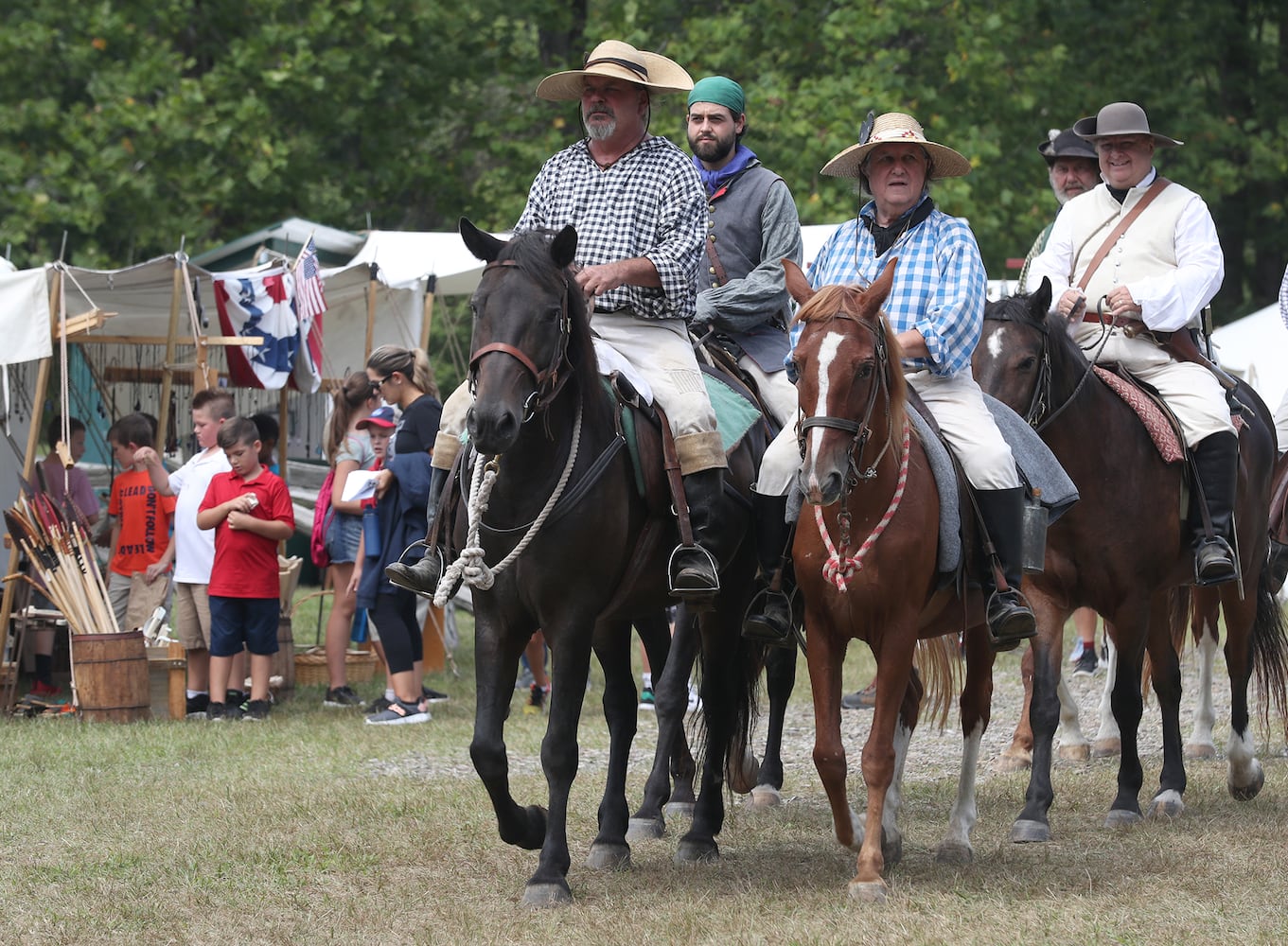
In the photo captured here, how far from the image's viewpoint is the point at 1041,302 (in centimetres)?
747

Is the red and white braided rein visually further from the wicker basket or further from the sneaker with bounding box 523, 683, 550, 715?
the wicker basket

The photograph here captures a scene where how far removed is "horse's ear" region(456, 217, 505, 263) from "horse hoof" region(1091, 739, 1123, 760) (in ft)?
18.1

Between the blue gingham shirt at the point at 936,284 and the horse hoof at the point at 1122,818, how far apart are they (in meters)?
2.25

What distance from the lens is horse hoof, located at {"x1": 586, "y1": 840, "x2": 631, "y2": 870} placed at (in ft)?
21.5

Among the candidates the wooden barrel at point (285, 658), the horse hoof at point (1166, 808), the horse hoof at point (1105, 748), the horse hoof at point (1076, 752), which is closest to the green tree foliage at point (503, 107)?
the wooden barrel at point (285, 658)

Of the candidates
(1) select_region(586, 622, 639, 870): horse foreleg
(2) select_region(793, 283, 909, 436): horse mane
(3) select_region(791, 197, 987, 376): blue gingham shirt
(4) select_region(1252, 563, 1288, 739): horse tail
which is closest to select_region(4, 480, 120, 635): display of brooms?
(1) select_region(586, 622, 639, 870): horse foreleg

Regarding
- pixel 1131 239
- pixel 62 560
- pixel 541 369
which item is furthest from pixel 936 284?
pixel 62 560

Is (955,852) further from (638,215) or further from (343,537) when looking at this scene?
(343,537)

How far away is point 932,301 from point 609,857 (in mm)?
2571

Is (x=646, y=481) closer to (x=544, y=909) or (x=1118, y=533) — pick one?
(x=544, y=909)

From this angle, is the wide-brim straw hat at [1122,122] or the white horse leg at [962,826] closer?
the white horse leg at [962,826]

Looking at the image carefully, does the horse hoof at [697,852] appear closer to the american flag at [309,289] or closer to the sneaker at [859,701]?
the sneaker at [859,701]

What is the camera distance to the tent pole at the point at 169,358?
11.8 meters

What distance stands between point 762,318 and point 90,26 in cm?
→ 1724
